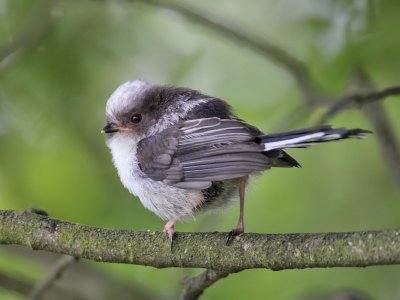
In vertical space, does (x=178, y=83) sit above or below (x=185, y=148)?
below

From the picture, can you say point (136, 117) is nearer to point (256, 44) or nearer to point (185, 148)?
point (185, 148)

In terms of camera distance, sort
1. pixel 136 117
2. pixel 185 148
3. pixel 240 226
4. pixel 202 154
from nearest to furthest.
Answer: pixel 240 226 < pixel 202 154 < pixel 185 148 < pixel 136 117

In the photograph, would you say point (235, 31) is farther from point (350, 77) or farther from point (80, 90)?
point (80, 90)

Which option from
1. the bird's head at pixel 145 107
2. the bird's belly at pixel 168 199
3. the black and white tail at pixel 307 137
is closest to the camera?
the black and white tail at pixel 307 137

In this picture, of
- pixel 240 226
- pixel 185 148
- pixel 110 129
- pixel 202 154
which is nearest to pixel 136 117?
pixel 110 129

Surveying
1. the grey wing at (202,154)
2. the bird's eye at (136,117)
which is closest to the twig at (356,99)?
the grey wing at (202,154)

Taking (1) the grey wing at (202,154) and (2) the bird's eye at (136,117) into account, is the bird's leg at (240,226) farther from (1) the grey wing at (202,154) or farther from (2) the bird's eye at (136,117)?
(2) the bird's eye at (136,117)

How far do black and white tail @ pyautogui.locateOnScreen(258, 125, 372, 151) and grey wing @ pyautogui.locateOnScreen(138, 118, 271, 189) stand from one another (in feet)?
0.29

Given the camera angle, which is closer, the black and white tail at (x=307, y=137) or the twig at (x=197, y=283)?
the black and white tail at (x=307, y=137)

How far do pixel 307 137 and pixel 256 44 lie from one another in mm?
2695

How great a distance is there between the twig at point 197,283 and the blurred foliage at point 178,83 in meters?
1.59

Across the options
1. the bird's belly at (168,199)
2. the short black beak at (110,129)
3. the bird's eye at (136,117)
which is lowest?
the bird's belly at (168,199)

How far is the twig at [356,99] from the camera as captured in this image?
4680mm

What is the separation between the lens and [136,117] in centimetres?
A: 471
